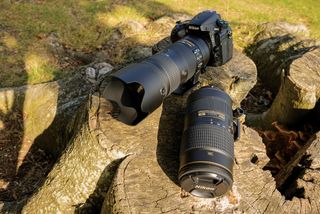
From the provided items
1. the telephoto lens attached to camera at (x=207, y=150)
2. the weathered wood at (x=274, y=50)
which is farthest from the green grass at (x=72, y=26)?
the telephoto lens attached to camera at (x=207, y=150)

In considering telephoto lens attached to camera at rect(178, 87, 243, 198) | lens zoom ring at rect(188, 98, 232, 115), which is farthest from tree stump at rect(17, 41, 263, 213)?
lens zoom ring at rect(188, 98, 232, 115)

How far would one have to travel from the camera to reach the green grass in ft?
19.8

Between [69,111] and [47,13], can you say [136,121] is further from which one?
[47,13]

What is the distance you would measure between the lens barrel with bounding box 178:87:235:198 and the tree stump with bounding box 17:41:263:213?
0.25 m

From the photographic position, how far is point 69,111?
4535 millimetres

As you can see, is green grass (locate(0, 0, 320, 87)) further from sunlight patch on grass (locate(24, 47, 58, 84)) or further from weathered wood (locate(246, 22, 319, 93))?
weathered wood (locate(246, 22, 319, 93))

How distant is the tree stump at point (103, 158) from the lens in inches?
118

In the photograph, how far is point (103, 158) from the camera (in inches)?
122

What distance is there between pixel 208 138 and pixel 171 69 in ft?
2.44

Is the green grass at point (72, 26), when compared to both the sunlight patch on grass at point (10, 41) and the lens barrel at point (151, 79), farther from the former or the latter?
the lens barrel at point (151, 79)

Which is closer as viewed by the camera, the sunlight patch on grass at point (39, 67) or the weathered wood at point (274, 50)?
the weathered wood at point (274, 50)

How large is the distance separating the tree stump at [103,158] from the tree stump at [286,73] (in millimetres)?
1444

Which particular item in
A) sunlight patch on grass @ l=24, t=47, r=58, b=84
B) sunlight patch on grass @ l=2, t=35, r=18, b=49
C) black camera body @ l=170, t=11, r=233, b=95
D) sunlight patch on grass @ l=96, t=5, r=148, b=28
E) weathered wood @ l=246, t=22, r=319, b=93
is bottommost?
sunlight patch on grass @ l=96, t=5, r=148, b=28

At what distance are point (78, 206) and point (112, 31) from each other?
174 inches
